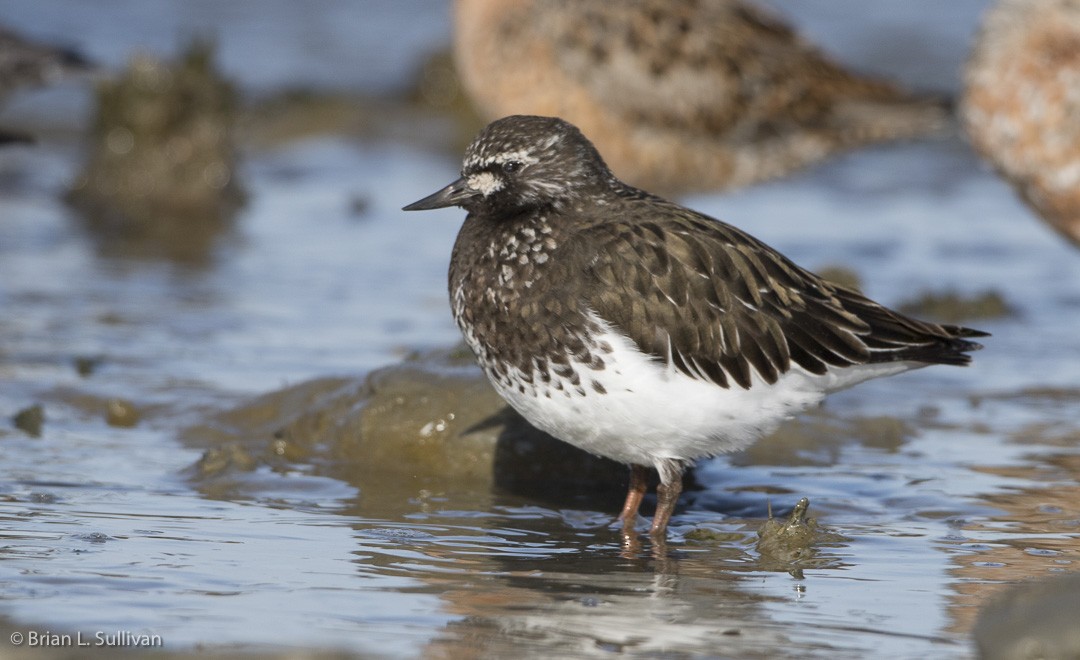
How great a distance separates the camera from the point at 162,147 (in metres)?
12.4

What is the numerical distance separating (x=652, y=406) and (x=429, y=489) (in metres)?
1.40

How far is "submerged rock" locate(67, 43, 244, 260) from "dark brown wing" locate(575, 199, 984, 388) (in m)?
6.84

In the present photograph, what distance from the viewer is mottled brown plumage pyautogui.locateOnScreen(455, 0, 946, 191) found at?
10.4 metres

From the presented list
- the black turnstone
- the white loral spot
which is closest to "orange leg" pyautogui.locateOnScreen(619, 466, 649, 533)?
the black turnstone

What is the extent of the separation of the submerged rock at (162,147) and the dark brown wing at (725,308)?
684 cm

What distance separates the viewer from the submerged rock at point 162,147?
484 inches

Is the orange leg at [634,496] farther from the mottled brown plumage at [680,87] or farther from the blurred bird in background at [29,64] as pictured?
the blurred bird in background at [29,64]

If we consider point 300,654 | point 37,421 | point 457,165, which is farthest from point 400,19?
point 300,654

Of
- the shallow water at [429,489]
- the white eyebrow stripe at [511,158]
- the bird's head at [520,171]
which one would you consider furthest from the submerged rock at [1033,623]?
the white eyebrow stripe at [511,158]

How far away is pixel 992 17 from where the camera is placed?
→ 9.58m

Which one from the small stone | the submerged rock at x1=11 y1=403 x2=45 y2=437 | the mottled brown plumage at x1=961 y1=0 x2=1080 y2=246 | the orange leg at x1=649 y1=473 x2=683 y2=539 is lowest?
the orange leg at x1=649 y1=473 x2=683 y2=539

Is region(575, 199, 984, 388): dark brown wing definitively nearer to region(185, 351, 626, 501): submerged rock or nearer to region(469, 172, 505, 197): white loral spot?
region(469, 172, 505, 197): white loral spot

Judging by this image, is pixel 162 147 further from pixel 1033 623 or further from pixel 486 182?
pixel 1033 623

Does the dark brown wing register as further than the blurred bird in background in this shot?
No
